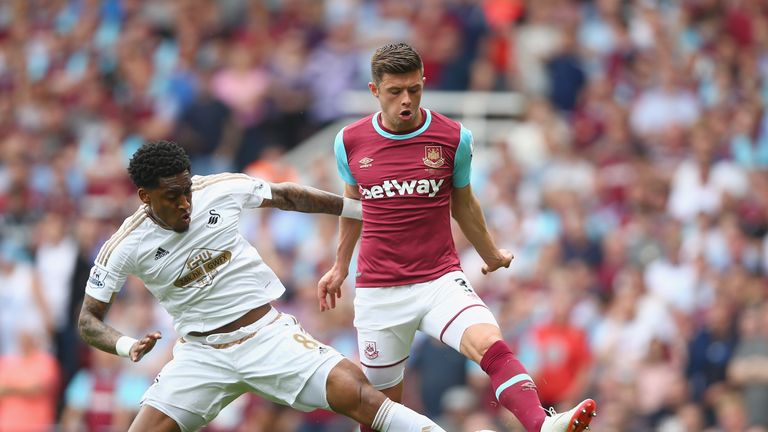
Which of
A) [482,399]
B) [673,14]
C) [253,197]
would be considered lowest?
[482,399]

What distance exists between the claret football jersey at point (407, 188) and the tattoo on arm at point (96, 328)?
68.9 inches

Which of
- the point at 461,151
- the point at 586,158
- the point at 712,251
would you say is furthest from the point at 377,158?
the point at 586,158

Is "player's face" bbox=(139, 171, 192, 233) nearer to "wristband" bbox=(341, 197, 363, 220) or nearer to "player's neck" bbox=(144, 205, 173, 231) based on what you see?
"player's neck" bbox=(144, 205, 173, 231)

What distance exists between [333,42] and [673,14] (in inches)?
189

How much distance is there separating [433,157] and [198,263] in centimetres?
172

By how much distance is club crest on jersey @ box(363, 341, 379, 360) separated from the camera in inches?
396

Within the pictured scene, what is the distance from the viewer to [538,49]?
65.0 feet

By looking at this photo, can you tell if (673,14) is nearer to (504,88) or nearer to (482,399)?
(504,88)

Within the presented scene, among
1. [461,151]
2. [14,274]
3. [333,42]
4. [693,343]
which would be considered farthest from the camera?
[333,42]

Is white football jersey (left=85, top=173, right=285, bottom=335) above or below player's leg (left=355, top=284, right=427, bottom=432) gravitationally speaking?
above

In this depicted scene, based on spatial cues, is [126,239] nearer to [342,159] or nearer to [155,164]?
[155,164]

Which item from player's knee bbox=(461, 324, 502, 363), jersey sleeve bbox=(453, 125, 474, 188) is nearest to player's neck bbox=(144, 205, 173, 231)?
jersey sleeve bbox=(453, 125, 474, 188)

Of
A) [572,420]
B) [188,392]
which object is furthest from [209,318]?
[572,420]

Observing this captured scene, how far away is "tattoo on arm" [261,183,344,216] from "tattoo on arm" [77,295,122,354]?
1.34 meters
